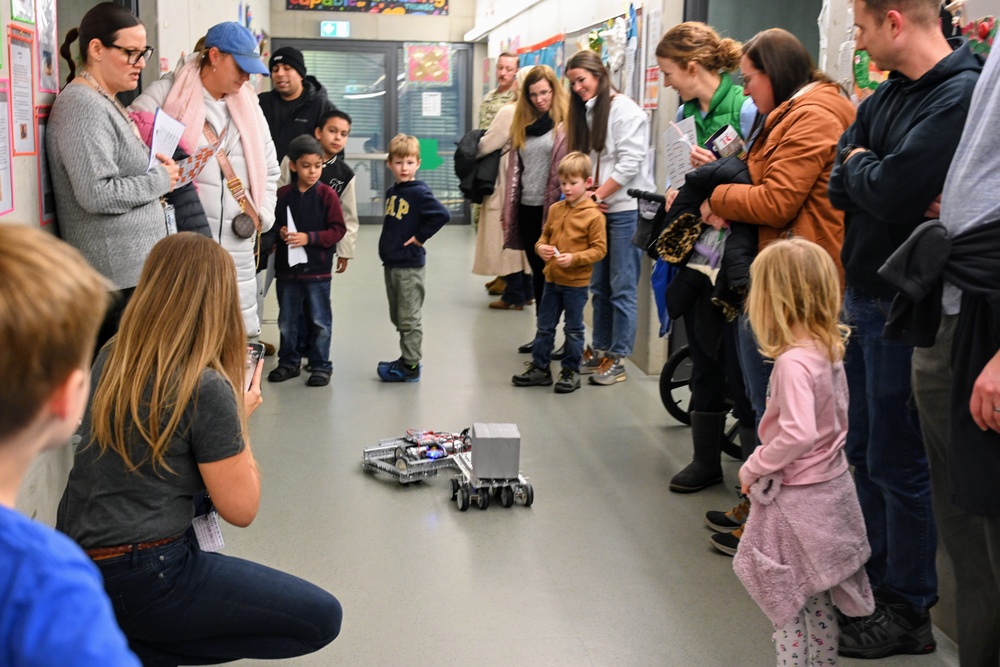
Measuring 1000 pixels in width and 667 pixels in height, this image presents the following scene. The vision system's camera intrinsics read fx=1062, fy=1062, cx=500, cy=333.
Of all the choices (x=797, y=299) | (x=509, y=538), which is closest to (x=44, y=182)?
(x=509, y=538)

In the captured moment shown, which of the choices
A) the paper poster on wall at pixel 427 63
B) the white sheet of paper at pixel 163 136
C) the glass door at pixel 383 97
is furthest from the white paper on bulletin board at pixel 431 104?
the white sheet of paper at pixel 163 136

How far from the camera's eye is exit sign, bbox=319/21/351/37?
48.0ft

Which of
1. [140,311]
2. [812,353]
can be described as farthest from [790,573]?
[140,311]

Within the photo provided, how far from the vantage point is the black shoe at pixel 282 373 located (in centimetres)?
586

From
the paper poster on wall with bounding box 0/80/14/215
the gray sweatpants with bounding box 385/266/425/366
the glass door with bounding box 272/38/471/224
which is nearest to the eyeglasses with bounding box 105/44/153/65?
the paper poster on wall with bounding box 0/80/14/215

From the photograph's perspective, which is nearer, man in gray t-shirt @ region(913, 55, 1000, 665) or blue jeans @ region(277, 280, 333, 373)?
man in gray t-shirt @ region(913, 55, 1000, 665)

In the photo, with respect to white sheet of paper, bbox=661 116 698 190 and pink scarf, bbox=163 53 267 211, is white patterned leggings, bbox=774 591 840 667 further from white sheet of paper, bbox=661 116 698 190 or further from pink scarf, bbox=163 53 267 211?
pink scarf, bbox=163 53 267 211

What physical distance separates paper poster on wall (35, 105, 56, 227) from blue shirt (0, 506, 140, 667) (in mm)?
2414

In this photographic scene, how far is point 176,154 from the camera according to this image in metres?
4.16

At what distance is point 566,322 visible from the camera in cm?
584

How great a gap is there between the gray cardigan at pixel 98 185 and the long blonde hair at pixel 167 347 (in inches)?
46.8

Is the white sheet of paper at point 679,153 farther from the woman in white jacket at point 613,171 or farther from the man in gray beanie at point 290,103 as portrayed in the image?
the man in gray beanie at point 290,103

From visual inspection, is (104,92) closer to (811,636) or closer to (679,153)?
(679,153)

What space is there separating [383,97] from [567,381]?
1002 cm
